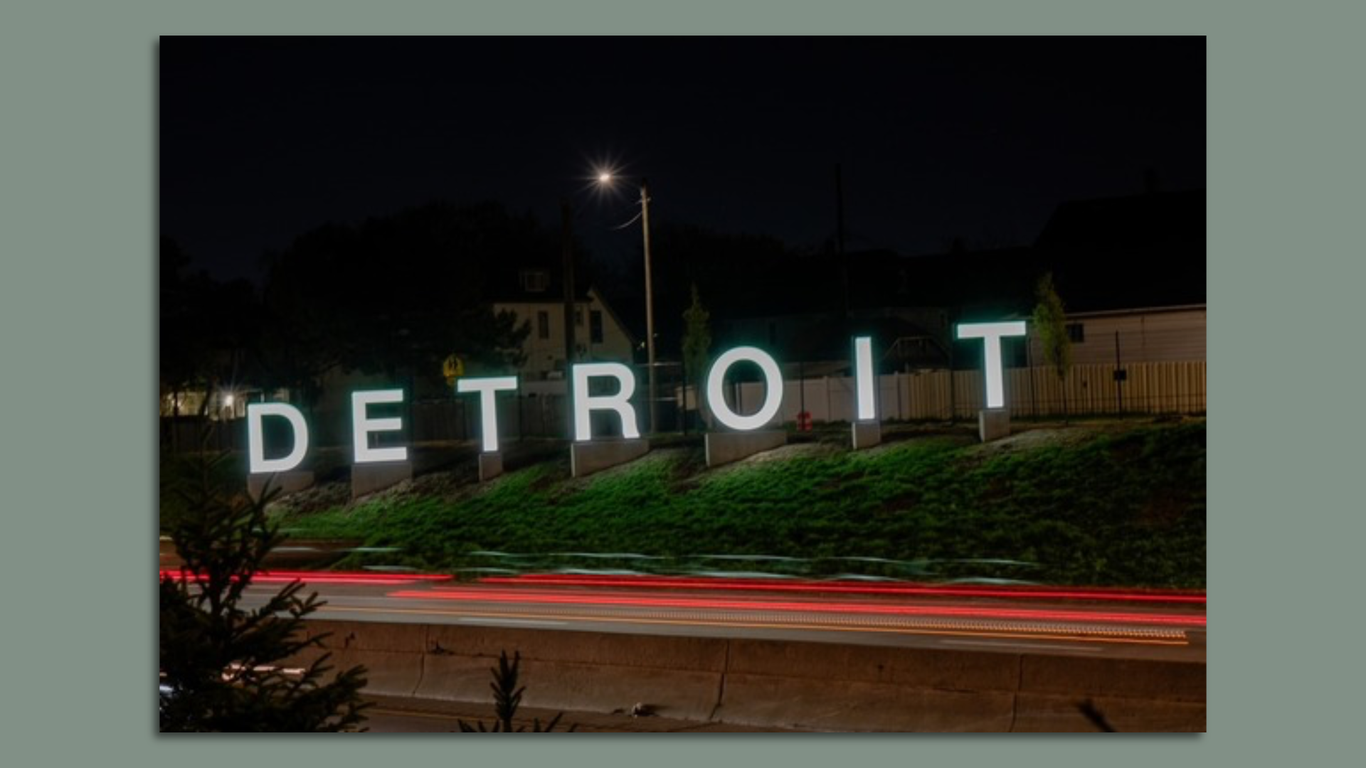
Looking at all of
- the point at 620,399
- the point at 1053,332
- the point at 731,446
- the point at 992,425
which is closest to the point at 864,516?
the point at 992,425

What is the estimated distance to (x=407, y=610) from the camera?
97.1 feet

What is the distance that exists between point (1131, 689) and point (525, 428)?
41.7 metres

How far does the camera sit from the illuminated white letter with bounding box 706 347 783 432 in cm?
3950

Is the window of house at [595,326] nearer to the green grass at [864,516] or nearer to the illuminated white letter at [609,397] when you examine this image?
the green grass at [864,516]

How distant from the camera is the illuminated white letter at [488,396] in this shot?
140ft

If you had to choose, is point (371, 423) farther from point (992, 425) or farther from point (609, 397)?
A: point (992, 425)

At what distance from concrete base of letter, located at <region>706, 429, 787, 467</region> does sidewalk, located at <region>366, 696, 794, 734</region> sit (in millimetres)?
22656

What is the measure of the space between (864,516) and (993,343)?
14.7 feet

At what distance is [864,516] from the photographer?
3753 cm

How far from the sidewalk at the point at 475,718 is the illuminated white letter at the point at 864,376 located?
20.0 m

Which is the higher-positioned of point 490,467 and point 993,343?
point 993,343

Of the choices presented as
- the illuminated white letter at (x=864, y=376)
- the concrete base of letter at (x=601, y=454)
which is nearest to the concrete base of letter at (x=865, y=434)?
the illuminated white letter at (x=864, y=376)

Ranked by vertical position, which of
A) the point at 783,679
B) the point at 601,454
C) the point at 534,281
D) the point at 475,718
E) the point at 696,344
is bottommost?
the point at 475,718

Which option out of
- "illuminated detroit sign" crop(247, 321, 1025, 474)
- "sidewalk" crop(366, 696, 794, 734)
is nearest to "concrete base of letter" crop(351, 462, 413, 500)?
"illuminated detroit sign" crop(247, 321, 1025, 474)
